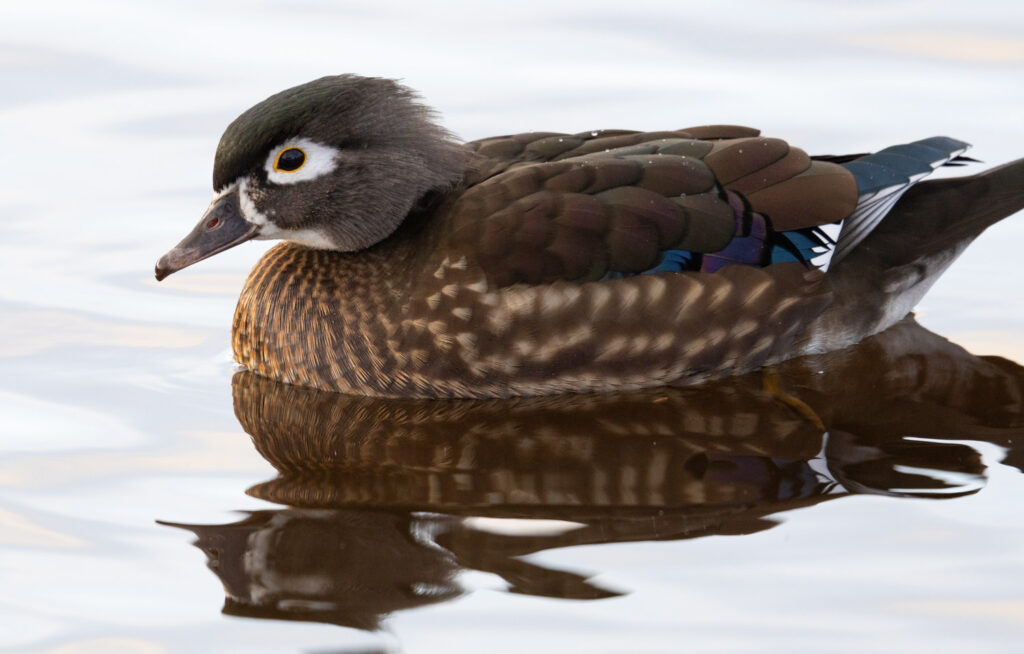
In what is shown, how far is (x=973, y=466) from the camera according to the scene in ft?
22.8

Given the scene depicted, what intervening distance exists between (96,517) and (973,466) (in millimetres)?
3402

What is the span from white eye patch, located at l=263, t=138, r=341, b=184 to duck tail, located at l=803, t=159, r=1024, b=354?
2.31 meters

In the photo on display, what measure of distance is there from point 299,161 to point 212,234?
1.64 feet

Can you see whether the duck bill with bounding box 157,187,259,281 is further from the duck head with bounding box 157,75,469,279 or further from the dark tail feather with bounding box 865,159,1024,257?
the dark tail feather with bounding box 865,159,1024,257

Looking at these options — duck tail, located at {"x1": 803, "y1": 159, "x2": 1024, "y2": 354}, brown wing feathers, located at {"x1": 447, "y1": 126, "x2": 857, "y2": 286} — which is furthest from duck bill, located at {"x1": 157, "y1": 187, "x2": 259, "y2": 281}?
duck tail, located at {"x1": 803, "y1": 159, "x2": 1024, "y2": 354}

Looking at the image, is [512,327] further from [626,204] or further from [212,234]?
[212,234]

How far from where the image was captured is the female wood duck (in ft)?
24.5

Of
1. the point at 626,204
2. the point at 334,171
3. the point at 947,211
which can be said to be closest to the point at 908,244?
the point at 947,211

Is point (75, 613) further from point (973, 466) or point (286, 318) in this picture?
point (973, 466)

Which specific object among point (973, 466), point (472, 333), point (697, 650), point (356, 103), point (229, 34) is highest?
point (229, 34)

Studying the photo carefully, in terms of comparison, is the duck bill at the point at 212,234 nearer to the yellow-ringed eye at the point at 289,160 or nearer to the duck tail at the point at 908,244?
the yellow-ringed eye at the point at 289,160

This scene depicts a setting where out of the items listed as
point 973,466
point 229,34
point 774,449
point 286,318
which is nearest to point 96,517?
point 286,318

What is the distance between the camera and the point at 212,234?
7711 mm

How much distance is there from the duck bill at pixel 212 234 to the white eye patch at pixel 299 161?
0.20m
